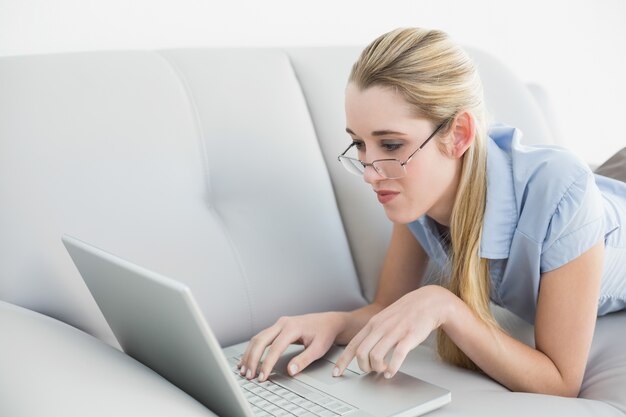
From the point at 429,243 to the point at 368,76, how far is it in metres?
0.40

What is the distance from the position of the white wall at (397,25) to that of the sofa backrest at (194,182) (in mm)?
203

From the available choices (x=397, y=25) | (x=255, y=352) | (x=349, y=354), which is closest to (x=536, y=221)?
(x=349, y=354)

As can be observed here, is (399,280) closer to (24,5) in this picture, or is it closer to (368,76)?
(368,76)

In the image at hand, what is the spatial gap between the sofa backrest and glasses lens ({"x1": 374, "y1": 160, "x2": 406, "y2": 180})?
1.05 ft

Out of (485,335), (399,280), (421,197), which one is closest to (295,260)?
(399,280)

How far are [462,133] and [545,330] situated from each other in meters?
0.34

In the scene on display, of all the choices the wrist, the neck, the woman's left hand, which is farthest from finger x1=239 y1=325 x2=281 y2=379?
the neck

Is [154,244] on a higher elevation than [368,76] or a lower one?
lower

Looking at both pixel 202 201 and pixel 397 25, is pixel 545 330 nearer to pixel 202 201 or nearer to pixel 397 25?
pixel 202 201

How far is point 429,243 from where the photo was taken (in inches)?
56.6

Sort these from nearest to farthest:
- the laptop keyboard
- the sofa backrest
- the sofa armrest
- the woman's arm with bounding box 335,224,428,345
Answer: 1. the sofa armrest
2. the laptop keyboard
3. the sofa backrest
4. the woman's arm with bounding box 335,224,428,345

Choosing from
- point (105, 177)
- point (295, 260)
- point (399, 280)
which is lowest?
point (399, 280)

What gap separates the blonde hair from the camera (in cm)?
117

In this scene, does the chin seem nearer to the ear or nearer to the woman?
the woman
